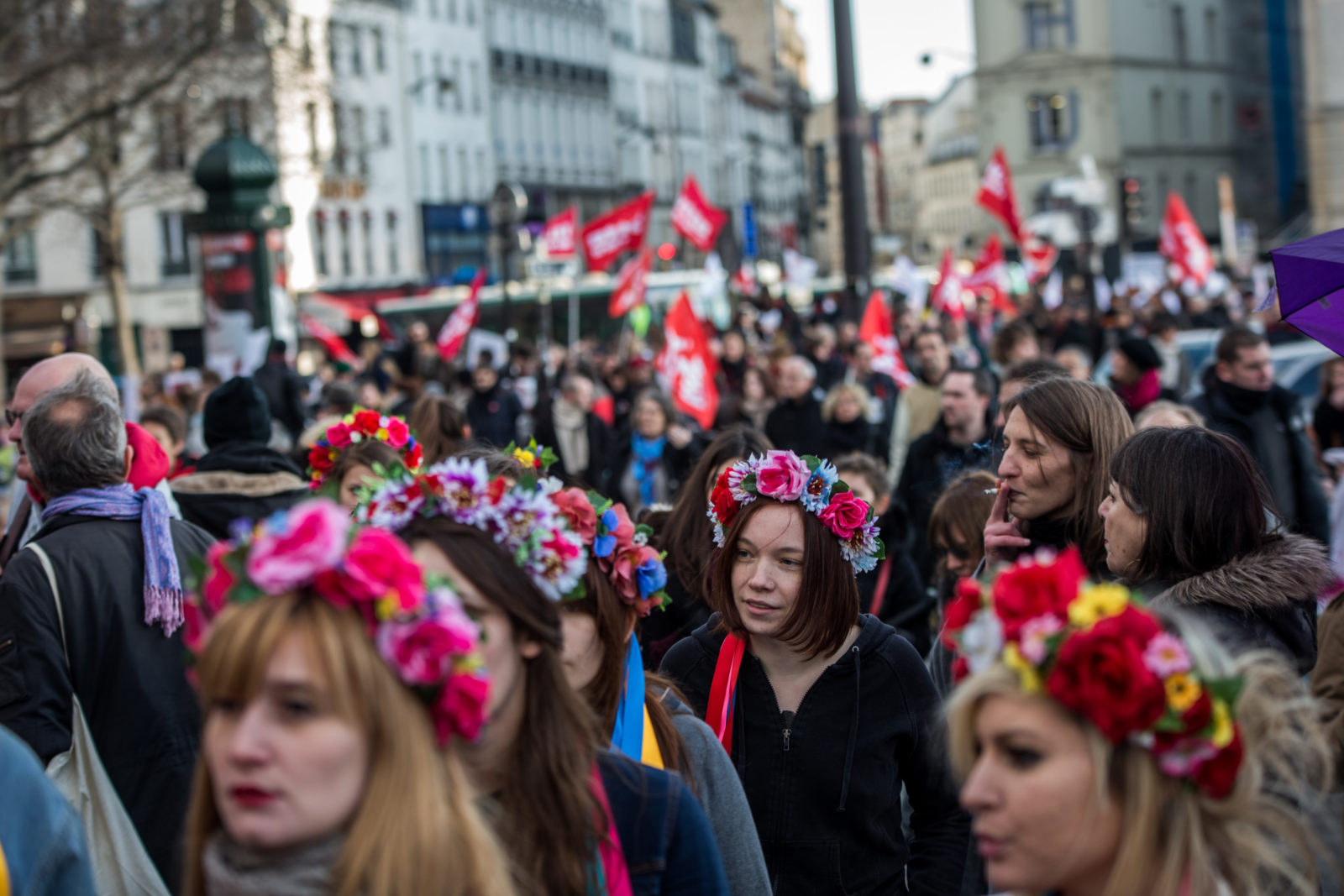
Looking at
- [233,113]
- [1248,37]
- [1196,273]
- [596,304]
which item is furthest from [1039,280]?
[1248,37]

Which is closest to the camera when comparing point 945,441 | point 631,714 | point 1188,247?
point 631,714

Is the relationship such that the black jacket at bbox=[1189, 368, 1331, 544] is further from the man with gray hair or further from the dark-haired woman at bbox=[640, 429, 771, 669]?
the man with gray hair

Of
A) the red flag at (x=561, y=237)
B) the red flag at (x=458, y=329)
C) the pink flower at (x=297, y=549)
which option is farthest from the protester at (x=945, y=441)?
the red flag at (x=561, y=237)

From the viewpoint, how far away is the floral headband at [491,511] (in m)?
2.93

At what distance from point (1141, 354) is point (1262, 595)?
6068 mm

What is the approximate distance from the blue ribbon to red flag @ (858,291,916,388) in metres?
13.1

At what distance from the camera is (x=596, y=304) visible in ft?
143

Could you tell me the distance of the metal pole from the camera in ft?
51.5

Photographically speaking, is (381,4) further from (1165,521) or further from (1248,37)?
(1165,521)

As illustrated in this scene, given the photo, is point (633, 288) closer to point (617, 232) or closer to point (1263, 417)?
point (617, 232)

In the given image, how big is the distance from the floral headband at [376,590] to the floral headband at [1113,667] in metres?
0.76

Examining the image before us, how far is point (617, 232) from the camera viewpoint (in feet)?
69.1

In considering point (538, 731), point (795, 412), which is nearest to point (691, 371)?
point (795, 412)

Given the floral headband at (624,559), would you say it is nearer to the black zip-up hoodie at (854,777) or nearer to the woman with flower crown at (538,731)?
the woman with flower crown at (538,731)
